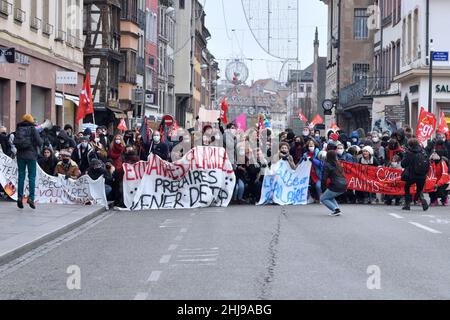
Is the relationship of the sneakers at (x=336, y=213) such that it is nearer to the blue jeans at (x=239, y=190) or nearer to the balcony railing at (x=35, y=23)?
the blue jeans at (x=239, y=190)

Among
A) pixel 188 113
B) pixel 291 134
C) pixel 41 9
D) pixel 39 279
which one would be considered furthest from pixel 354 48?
pixel 39 279

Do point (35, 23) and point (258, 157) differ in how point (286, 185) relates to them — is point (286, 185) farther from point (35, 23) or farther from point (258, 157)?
point (35, 23)

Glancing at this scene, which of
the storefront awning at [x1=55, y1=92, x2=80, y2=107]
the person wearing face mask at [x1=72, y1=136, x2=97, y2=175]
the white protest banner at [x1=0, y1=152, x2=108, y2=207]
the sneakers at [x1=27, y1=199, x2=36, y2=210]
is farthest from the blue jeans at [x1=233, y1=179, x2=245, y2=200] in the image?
the storefront awning at [x1=55, y1=92, x2=80, y2=107]

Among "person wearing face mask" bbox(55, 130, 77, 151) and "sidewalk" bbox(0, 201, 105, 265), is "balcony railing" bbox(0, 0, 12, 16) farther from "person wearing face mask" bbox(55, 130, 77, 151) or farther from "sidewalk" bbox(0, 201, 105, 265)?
"sidewalk" bbox(0, 201, 105, 265)

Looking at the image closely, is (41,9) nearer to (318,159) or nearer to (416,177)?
(318,159)

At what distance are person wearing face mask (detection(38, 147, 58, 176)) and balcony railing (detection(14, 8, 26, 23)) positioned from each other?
10.1m

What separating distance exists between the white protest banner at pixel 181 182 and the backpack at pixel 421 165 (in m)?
4.42

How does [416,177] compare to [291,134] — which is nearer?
[416,177]

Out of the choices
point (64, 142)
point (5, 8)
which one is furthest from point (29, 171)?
point (5, 8)

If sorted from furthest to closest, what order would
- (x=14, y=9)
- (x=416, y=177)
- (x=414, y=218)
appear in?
(x=14, y=9)
(x=416, y=177)
(x=414, y=218)

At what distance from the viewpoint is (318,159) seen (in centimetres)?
2695

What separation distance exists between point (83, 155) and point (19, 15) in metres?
10.00

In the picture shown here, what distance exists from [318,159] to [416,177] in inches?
123

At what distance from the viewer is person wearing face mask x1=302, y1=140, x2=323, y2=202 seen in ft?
87.4
